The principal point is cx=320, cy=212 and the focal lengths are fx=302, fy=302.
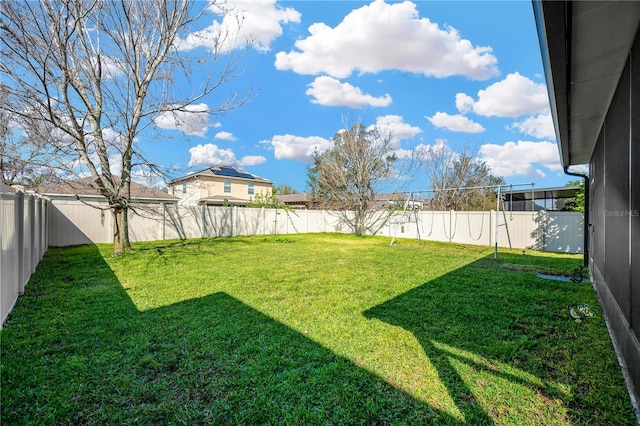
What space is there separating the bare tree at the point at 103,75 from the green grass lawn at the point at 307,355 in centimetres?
344

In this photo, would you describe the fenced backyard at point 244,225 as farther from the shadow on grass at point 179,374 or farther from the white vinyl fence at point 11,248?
the shadow on grass at point 179,374

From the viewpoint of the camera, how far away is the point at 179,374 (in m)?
2.14

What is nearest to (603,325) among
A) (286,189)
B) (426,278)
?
(426,278)

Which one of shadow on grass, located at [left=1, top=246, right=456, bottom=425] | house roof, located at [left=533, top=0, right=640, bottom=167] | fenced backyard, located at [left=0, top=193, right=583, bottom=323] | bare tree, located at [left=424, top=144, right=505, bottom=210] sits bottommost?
shadow on grass, located at [left=1, top=246, right=456, bottom=425]

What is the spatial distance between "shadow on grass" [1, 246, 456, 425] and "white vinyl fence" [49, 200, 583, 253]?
5.56 meters

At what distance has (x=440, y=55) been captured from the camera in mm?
9711

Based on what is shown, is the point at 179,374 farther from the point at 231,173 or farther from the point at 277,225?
the point at 231,173

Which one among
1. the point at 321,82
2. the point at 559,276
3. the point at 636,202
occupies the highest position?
the point at 321,82

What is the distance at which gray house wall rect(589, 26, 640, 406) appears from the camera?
80.4 inches

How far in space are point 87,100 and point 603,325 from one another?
32.4ft

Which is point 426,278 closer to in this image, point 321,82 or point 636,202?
point 636,202

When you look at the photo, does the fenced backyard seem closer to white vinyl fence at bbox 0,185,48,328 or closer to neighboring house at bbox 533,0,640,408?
white vinyl fence at bbox 0,185,48,328

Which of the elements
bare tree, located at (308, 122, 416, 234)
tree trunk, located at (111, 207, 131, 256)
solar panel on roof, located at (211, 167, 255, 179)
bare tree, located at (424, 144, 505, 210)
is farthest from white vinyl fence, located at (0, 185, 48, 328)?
bare tree, located at (424, 144, 505, 210)

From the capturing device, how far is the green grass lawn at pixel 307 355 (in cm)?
175
